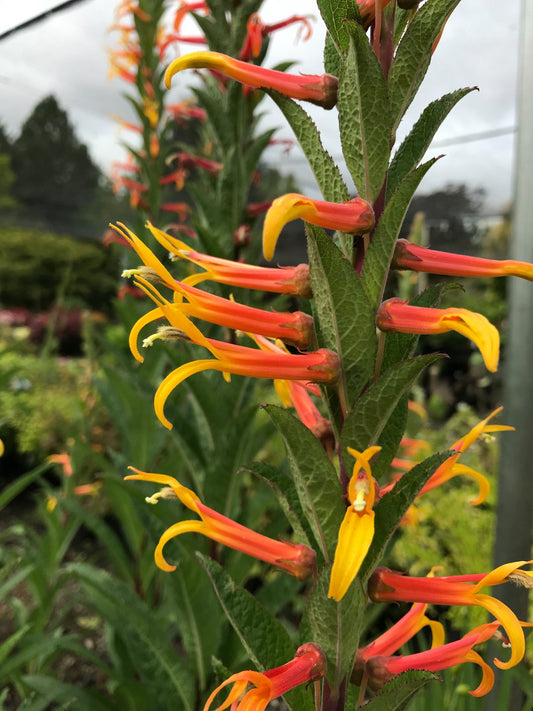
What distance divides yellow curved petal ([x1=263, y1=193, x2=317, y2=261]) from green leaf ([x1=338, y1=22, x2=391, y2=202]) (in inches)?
3.8

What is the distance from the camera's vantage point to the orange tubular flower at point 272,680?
401mm

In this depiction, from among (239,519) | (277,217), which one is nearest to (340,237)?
(277,217)

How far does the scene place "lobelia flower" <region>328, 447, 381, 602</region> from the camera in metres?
0.35

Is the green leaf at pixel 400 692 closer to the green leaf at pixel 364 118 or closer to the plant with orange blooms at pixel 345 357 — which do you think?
the plant with orange blooms at pixel 345 357

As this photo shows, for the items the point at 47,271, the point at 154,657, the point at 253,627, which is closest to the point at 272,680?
the point at 253,627

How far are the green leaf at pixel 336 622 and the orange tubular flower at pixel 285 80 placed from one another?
15.5 inches

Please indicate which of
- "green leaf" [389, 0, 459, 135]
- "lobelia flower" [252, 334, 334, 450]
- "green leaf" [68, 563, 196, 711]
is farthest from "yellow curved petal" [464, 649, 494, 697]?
"green leaf" [68, 563, 196, 711]

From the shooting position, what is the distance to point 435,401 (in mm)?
4684

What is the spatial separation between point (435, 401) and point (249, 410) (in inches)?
160

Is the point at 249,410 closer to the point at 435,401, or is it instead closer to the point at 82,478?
the point at 82,478

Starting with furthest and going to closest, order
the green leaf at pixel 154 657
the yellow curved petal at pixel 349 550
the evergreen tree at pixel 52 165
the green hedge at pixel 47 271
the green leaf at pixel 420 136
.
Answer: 1. the green hedge at pixel 47 271
2. the evergreen tree at pixel 52 165
3. the green leaf at pixel 154 657
4. the green leaf at pixel 420 136
5. the yellow curved petal at pixel 349 550

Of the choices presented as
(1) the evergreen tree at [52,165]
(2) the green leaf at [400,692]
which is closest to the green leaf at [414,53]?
(2) the green leaf at [400,692]

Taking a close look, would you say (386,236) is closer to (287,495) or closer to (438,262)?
(438,262)

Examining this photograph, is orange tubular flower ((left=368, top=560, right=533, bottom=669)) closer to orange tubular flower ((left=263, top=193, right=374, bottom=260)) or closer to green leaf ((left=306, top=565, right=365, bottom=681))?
green leaf ((left=306, top=565, right=365, bottom=681))
